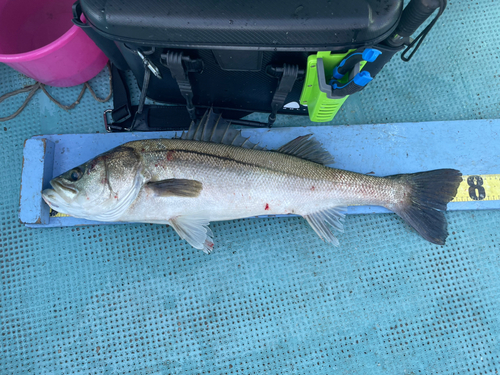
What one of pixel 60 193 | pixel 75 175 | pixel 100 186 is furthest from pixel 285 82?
pixel 60 193

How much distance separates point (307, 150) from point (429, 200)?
→ 87cm

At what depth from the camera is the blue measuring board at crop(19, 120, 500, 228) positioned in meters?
2.14

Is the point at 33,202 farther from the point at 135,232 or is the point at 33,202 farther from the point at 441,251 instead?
the point at 441,251

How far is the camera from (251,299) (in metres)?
2.10

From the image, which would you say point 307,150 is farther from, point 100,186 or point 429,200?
point 100,186

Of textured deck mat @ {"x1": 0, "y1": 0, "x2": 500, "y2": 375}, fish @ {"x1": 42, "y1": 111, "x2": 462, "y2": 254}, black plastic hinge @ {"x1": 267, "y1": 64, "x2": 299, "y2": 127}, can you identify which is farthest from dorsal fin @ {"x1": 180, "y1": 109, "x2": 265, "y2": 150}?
textured deck mat @ {"x1": 0, "y1": 0, "x2": 500, "y2": 375}

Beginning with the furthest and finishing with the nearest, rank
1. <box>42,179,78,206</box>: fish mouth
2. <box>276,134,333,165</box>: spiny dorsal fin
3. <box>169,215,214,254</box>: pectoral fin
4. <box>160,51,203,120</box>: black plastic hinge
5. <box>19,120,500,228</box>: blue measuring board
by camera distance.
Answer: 1. <box>19,120,500,228</box>: blue measuring board
2. <box>276,134,333,165</box>: spiny dorsal fin
3. <box>169,215,214,254</box>: pectoral fin
4. <box>42,179,78,206</box>: fish mouth
5. <box>160,51,203,120</box>: black plastic hinge

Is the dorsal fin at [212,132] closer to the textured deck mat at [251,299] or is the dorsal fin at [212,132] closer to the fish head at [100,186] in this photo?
the fish head at [100,186]

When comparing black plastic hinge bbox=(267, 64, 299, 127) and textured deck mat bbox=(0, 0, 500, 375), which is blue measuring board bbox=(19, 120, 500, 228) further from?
black plastic hinge bbox=(267, 64, 299, 127)

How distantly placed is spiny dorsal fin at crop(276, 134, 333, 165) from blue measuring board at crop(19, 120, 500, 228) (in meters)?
0.19

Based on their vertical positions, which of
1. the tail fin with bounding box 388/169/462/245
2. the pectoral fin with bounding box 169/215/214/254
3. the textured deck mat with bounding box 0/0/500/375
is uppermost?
the tail fin with bounding box 388/169/462/245

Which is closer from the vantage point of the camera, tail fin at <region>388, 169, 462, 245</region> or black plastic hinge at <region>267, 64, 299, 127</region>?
black plastic hinge at <region>267, 64, 299, 127</region>

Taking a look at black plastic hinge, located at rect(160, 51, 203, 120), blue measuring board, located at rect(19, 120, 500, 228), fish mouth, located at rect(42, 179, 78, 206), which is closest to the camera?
black plastic hinge, located at rect(160, 51, 203, 120)

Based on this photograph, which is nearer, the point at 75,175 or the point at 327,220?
the point at 75,175
